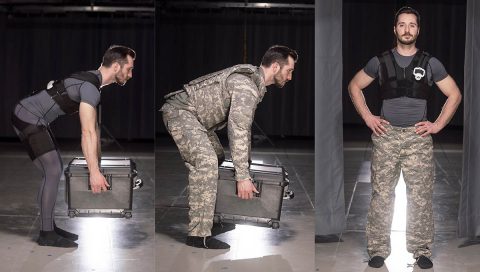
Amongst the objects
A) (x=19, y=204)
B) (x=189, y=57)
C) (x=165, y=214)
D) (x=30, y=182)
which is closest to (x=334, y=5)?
(x=165, y=214)

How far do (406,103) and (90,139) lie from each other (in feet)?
4.67

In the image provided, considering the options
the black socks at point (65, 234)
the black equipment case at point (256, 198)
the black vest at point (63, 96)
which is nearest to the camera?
the black equipment case at point (256, 198)

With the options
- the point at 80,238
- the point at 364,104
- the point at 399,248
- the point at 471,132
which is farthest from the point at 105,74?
the point at 471,132

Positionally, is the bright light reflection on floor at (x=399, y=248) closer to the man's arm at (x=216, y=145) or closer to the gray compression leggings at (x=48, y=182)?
the man's arm at (x=216, y=145)

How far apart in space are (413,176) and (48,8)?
6.55 m

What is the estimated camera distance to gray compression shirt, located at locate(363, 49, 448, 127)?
12.4ft

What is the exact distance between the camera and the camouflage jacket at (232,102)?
145 inches

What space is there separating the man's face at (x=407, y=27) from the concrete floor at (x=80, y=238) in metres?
1.50

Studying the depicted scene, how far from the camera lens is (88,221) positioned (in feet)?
15.5

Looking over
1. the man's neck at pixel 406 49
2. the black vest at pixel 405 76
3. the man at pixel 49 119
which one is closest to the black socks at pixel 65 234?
the man at pixel 49 119

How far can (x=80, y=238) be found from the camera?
14.4 ft

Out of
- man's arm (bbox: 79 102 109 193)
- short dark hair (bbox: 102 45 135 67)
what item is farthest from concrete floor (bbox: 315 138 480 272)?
short dark hair (bbox: 102 45 135 67)

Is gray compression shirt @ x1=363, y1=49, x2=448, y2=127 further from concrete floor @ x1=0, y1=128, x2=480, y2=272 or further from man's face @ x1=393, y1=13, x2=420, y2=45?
concrete floor @ x1=0, y1=128, x2=480, y2=272

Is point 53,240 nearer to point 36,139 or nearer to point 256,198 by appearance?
point 36,139
